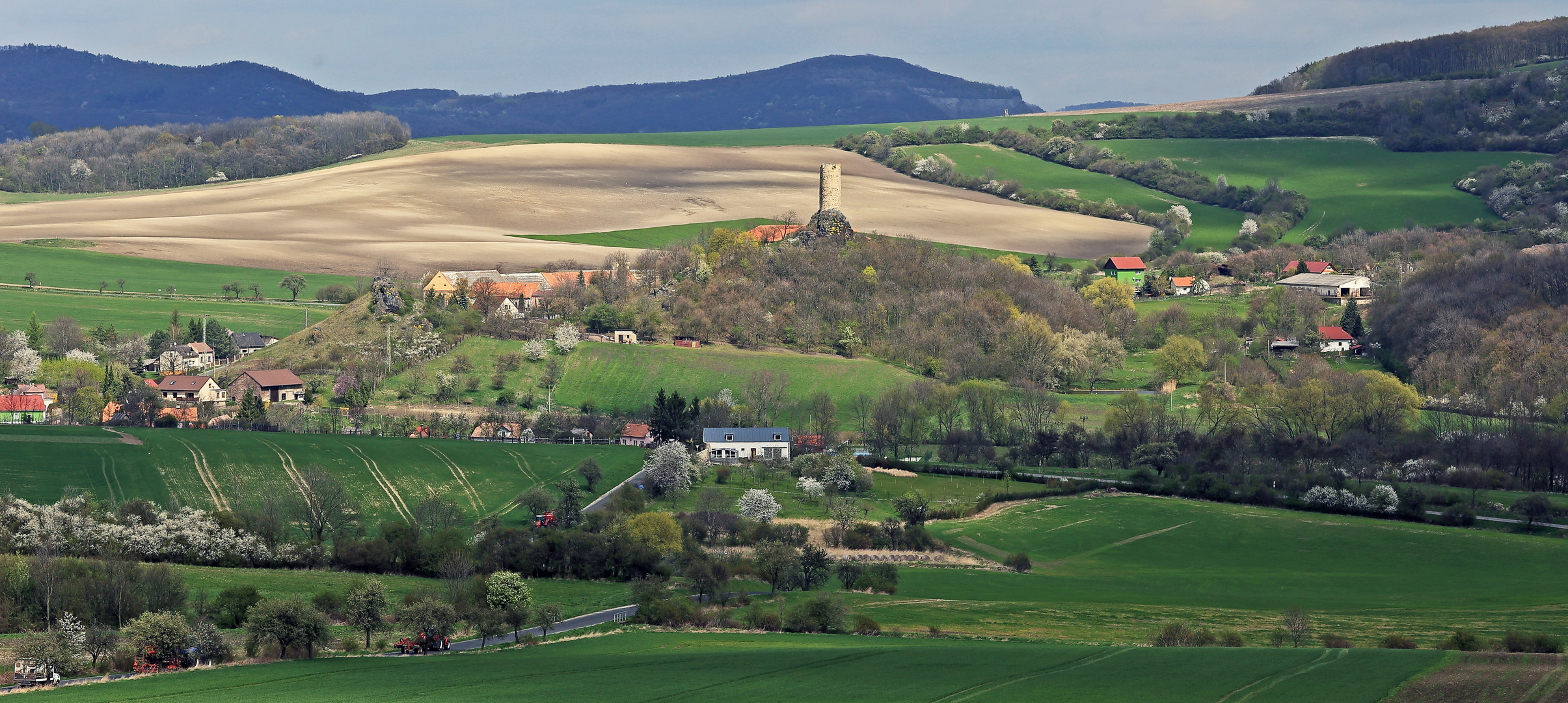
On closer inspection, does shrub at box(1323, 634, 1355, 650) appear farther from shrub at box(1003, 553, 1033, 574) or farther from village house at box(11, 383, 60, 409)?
village house at box(11, 383, 60, 409)

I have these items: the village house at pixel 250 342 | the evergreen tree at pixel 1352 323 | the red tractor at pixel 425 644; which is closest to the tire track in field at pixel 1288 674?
the red tractor at pixel 425 644

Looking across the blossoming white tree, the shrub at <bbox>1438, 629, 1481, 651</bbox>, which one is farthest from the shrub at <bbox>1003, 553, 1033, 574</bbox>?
the shrub at <bbox>1438, 629, 1481, 651</bbox>

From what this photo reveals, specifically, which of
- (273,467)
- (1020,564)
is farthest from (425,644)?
(1020,564)

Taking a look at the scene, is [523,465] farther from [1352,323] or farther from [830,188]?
[1352,323]

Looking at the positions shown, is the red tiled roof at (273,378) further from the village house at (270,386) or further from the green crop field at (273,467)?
the green crop field at (273,467)

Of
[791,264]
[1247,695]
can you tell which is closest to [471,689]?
[1247,695]

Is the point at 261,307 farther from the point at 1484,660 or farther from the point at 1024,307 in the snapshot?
the point at 1484,660
